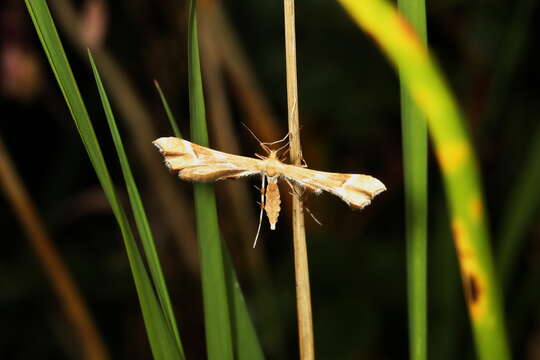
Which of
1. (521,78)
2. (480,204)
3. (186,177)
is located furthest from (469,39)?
(480,204)

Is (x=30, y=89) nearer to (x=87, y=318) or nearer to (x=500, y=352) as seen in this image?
(x=87, y=318)

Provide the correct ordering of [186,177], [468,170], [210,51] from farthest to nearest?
[210,51]
[186,177]
[468,170]

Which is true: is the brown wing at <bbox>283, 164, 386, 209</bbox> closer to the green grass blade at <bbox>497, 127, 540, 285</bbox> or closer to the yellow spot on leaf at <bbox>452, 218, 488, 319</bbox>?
the yellow spot on leaf at <bbox>452, 218, 488, 319</bbox>

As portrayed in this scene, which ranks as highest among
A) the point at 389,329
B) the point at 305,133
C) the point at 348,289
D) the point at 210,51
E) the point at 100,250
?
the point at 210,51

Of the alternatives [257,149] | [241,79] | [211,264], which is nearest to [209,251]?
[211,264]

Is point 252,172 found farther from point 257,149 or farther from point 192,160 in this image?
point 257,149

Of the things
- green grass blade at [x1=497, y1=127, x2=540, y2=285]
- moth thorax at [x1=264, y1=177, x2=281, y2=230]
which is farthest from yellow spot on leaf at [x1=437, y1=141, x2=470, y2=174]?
green grass blade at [x1=497, y1=127, x2=540, y2=285]

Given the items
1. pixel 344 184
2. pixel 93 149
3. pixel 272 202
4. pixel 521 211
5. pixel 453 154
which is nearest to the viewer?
pixel 453 154
